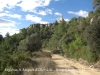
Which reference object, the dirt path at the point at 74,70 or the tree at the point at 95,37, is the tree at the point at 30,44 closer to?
the dirt path at the point at 74,70

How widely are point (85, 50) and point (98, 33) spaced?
23.3ft

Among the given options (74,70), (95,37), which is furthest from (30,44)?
(74,70)

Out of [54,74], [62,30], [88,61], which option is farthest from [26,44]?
[62,30]

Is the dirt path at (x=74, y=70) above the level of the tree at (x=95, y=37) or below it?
below

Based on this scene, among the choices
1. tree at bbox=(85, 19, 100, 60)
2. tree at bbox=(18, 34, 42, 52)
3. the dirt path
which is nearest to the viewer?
the dirt path

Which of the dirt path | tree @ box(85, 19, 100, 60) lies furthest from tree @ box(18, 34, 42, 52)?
tree @ box(85, 19, 100, 60)

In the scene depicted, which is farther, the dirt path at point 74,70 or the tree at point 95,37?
the tree at point 95,37

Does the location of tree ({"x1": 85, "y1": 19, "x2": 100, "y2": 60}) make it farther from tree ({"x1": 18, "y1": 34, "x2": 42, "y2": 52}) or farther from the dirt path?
tree ({"x1": 18, "y1": 34, "x2": 42, "y2": 52})

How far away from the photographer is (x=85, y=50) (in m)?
23.6

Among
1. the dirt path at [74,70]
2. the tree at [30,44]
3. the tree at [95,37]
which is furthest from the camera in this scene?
the tree at [30,44]

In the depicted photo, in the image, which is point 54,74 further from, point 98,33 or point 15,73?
point 98,33

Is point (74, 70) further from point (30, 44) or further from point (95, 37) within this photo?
point (30, 44)

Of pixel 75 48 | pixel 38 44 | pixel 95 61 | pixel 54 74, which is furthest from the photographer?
pixel 38 44

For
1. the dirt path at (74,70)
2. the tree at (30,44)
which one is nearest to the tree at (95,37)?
the dirt path at (74,70)
